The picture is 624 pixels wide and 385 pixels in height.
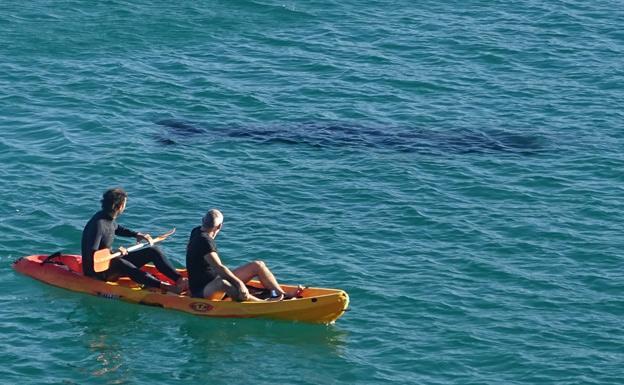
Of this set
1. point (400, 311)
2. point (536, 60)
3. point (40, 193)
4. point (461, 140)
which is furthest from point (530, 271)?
point (536, 60)

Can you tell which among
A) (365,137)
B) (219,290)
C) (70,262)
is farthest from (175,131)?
(219,290)

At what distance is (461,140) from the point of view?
106 ft

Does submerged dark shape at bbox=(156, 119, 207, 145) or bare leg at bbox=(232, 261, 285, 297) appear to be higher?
submerged dark shape at bbox=(156, 119, 207, 145)

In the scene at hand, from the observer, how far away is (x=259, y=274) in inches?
921

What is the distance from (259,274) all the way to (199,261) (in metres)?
1.06

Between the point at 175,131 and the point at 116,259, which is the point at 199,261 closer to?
the point at 116,259

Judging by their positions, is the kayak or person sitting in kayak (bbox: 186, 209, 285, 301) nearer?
the kayak

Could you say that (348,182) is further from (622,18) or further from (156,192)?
(622,18)

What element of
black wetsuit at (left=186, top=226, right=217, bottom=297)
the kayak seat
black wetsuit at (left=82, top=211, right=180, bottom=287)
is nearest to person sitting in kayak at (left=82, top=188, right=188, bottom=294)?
black wetsuit at (left=82, top=211, right=180, bottom=287)

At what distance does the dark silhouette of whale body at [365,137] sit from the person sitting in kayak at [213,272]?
324 inches

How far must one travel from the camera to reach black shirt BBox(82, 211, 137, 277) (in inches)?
939

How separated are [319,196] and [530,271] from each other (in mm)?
5315

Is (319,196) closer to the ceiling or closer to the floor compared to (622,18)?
closer to the floor

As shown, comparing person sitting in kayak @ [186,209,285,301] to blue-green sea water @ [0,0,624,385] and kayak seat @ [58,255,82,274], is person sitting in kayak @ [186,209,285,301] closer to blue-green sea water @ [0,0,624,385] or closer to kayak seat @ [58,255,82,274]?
blue-green sea water @ [0,0,624,385]
